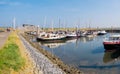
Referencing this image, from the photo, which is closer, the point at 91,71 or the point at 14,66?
the point at 14,66

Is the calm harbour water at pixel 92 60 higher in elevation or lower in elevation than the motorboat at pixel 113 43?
A: lower

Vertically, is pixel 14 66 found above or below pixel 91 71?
above

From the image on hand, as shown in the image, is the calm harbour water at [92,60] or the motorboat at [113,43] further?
the motorboat at [113,43]

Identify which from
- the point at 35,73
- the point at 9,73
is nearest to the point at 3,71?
the point at 9,73

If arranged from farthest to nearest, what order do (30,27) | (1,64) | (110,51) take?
1. (30,27)
2. (110,51)
3. (1,64)

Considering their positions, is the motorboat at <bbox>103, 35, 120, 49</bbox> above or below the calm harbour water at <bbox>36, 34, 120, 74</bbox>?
above

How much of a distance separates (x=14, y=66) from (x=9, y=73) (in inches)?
77.6

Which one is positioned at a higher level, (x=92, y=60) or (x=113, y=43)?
(x=113, y=43)

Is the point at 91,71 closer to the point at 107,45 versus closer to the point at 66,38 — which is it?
the point at 107,45

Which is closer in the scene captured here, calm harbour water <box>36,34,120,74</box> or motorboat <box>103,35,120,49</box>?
calm harbour water <box>36,34,120,74</box>

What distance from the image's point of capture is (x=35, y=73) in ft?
56.9

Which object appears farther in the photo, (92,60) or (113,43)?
(113,43)

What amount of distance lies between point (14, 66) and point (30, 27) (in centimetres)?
13256

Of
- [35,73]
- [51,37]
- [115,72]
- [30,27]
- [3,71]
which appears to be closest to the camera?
[3,71]
